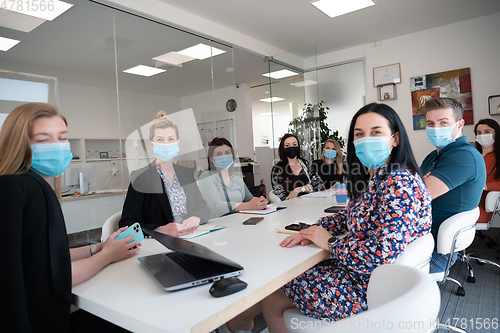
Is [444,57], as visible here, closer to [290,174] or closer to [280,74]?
[280,74]

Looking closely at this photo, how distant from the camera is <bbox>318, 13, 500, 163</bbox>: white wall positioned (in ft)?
17.2

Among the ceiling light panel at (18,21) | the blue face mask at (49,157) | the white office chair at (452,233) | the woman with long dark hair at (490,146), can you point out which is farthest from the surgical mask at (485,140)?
the ceiling light panel at (18,21)

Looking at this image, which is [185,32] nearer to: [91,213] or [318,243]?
[91,213]

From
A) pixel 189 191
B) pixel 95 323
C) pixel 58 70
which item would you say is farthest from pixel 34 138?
pixel 58 70

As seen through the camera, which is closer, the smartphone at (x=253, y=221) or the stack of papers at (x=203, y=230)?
the stack of papers at (x=203, y=230)

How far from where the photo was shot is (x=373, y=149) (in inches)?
61.2

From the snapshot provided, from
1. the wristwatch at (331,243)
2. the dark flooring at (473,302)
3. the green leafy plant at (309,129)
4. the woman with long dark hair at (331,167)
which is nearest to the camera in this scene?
the wristwatch at (331,243)

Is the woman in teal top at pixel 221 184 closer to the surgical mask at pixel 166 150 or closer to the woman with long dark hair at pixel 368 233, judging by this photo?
the surgical mask at pixel 166 150

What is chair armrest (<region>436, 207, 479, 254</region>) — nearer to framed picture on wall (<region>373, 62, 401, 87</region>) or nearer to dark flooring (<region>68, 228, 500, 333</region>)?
dark flooring (<region>68, 228, 500, 333</region>)

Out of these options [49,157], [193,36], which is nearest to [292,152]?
[193,36]

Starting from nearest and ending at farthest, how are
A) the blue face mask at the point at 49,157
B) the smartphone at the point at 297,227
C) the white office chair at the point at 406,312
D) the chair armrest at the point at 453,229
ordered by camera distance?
1. the white office chair at the point at 406,312
2. the blue face mask at the point at 49,157
3. the smartphone at the point at 297,227
4. the chair armrest at the point at 453,229

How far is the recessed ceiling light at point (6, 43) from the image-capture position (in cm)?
290

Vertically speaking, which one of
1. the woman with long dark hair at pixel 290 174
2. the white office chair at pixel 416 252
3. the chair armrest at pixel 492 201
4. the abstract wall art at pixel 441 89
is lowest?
the chair armrest at pixel 492 201

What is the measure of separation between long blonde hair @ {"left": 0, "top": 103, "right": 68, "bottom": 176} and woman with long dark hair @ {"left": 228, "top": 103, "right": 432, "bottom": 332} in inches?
41.6
